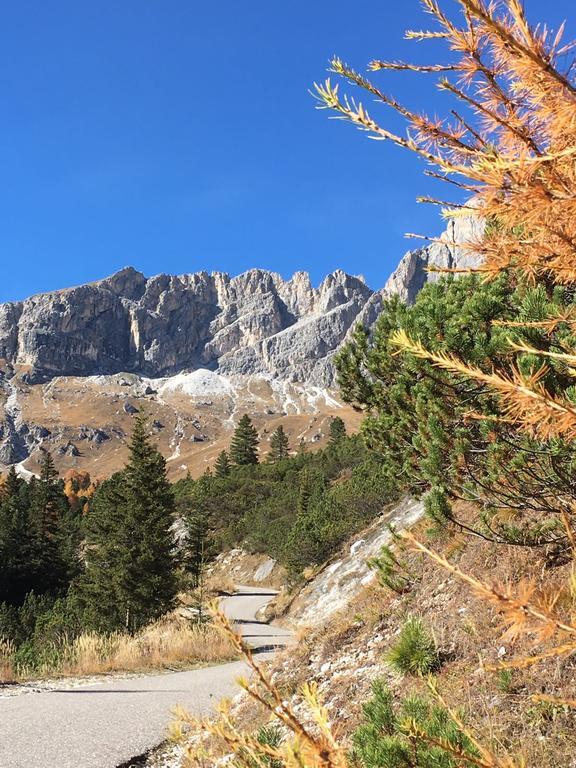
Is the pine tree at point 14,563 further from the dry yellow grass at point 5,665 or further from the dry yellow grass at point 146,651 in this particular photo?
the dry yellow grass at point 5,665

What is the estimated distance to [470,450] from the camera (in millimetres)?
5332

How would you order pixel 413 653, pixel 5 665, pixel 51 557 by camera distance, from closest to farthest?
pixel 413 653 < pixel 5 665 < pixel 51 557

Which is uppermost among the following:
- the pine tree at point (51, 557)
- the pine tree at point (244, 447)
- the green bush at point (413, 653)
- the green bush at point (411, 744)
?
the pine tree at point (244, 447)

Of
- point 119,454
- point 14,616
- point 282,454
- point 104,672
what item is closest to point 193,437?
point 119,454

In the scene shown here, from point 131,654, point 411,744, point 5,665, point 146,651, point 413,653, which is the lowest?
point 146,651

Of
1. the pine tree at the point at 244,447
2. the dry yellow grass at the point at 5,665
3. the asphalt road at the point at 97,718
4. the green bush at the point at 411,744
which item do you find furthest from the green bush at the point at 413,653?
the pine tree at the point at 244,447

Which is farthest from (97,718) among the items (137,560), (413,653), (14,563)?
(14,563)

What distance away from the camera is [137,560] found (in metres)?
18.7

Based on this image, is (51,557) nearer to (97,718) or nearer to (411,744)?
(97,718)

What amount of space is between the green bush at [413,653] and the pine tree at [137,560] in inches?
561

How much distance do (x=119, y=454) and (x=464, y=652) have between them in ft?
543

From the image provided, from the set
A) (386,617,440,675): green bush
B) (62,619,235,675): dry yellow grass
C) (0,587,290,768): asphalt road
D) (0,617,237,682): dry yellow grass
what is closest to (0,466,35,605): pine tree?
(0,617,237,682): dry yellow grass

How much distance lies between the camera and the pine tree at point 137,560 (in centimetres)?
1831

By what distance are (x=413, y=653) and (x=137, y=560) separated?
15219mm
